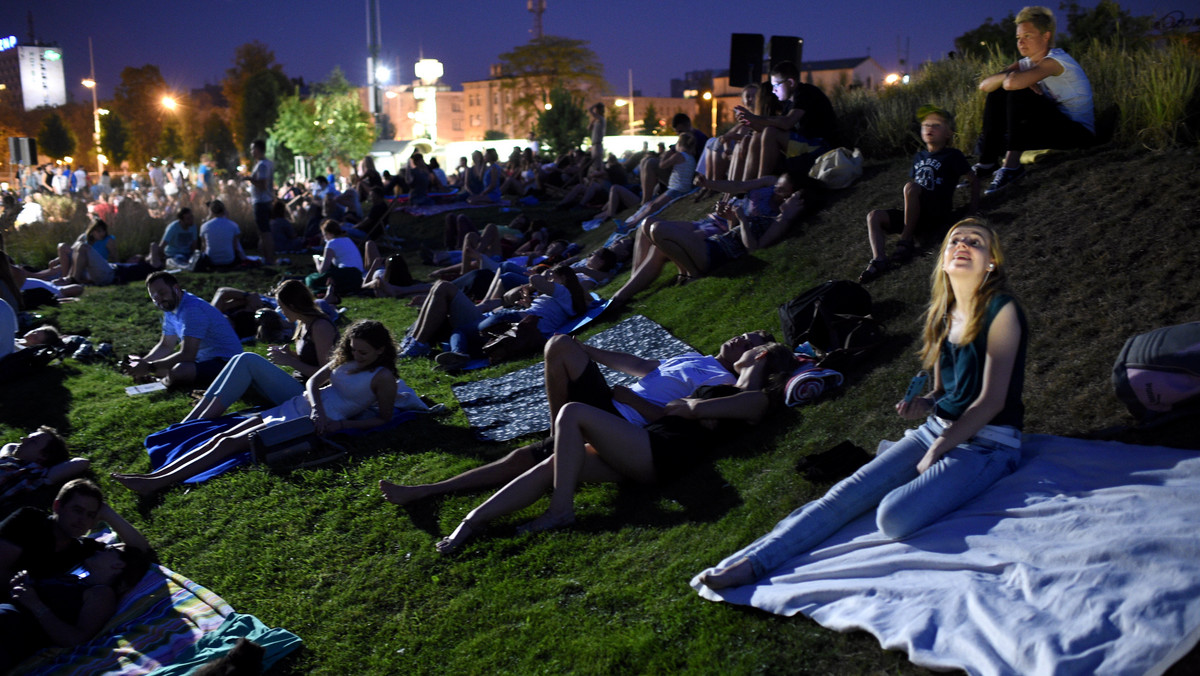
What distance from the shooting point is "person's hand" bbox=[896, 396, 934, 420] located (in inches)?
151

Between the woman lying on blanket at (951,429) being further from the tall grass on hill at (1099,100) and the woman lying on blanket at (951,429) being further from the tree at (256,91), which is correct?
the tree at (256,91)

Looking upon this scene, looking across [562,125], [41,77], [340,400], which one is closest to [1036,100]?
[340,400]

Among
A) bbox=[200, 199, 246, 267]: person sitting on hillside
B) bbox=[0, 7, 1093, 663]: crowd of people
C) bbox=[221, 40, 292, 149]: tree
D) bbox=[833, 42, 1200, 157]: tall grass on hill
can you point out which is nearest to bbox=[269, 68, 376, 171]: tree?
bbox=[221, 40, 292, 149]: tree

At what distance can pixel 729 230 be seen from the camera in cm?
901

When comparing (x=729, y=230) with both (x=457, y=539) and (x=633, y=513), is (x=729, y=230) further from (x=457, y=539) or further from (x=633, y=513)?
(x=457, y=539)

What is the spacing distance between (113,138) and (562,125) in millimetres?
42414

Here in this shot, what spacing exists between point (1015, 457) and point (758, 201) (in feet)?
18.9

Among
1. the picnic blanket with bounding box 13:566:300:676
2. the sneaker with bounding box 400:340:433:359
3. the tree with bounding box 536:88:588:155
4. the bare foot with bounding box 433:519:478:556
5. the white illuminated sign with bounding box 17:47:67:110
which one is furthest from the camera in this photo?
the white illuminated sign with bounding box 17:47:67:110

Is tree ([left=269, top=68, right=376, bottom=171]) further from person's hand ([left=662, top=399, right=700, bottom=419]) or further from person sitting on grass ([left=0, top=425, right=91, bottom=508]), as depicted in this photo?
person's hand ([left=662, top=399, right=700, bottom=419])

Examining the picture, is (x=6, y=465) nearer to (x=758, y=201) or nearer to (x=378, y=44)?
(x=758, y=201)

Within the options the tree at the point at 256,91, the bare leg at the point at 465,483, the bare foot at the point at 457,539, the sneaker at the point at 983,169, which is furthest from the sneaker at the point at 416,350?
the tree at the point at 256,91

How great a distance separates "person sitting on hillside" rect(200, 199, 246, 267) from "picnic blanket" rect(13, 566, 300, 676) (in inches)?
442

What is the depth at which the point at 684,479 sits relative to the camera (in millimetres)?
4859

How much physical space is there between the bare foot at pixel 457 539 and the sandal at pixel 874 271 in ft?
12.7
